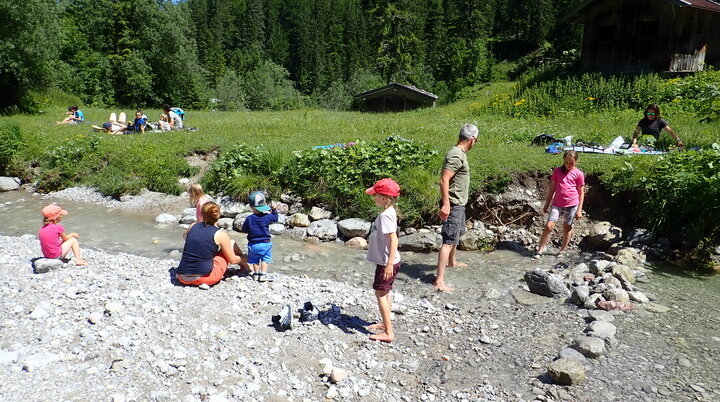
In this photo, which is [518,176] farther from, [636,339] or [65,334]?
[65,334]

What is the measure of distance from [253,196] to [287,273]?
1.75 m

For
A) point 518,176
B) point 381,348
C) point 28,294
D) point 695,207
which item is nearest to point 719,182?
point 695,207

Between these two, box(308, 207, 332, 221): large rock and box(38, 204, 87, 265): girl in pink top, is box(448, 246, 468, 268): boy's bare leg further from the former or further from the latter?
box(38, 204, 87, 265): girl in pink top

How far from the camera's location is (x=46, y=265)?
7258 mm

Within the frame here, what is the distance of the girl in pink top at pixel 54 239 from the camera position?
743 cm

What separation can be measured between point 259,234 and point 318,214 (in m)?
3.95

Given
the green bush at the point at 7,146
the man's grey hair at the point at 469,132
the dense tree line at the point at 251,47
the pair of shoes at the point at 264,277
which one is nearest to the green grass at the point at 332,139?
the green bush at the point at 7,146

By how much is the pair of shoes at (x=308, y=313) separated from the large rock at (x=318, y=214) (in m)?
Result: 5.13

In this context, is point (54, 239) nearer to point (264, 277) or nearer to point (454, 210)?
point (264, 277)

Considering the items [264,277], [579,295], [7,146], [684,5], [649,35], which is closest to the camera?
[579,295]

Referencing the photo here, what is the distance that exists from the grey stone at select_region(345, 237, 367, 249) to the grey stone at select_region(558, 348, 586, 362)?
17.1 ft

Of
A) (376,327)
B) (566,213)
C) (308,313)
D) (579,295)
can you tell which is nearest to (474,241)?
(566,213)

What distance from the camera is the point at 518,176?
1103 centimetres

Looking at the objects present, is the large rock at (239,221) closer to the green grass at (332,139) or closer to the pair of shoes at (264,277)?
the green grass at (332,139)
